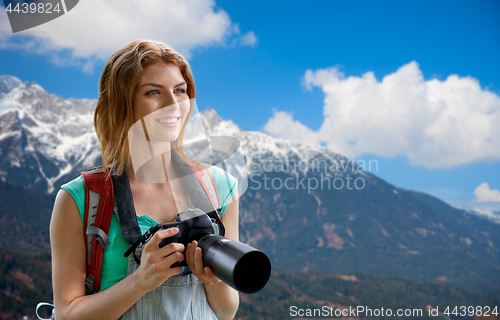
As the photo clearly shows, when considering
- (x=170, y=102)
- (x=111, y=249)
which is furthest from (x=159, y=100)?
(x=111, y=249)

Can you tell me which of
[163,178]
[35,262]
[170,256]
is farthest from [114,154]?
[35,262]

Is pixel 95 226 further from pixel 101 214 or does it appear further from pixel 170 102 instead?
pixel 170 102

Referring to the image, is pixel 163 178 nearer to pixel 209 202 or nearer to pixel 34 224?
pixel 209 202

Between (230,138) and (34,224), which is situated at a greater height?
(34,224)

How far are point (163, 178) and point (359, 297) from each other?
145284mm

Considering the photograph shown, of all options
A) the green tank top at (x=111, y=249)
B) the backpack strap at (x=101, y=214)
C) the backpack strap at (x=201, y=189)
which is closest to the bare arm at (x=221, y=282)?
the backpack strap at (x=201, y=189)

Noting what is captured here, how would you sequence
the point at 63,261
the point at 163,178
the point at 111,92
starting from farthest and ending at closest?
the point at 163,178 → the point at 111,92 → the point at 63,261

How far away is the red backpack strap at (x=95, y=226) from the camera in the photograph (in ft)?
5.74

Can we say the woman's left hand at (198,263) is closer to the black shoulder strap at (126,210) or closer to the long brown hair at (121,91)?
the black shoulder strap at (126,210)

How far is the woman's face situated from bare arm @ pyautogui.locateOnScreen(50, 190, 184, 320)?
0.56m

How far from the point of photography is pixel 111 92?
1.95 m

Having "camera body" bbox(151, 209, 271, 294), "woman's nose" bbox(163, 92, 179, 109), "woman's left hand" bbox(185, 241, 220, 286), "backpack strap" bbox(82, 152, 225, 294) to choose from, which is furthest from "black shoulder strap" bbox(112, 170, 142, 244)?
"woman's nose" bbox(163, 92, 179, 109)

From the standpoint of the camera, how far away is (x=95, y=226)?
1759 mm

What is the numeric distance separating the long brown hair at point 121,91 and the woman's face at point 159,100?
3 centimetres
